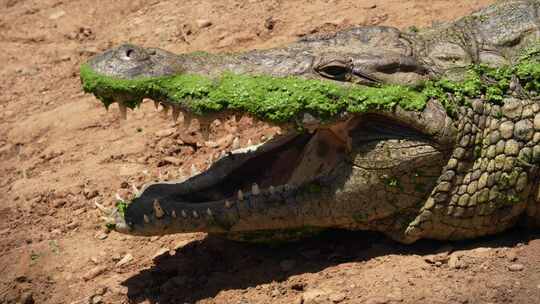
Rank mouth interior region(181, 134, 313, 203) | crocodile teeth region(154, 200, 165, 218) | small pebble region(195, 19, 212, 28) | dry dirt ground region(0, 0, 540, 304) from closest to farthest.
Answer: dry dirt ground region(0, 0, 540, 304) → crocodile teeth region(154, 200, 165, 218) → mouth interior region(181, 134, 313, 203) → small pebble region(195, 19, 212, 28)

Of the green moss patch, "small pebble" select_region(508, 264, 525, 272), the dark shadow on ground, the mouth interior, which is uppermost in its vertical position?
the green moss patch

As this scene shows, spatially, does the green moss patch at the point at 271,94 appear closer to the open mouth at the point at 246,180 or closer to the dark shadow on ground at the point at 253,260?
the open mouth at the point at 246,180

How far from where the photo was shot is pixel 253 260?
4988 mm

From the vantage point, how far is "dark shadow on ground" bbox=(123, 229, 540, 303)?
477 centimetres

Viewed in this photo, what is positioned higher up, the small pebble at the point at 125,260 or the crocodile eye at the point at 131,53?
the crocodile eye at the point at 131,53

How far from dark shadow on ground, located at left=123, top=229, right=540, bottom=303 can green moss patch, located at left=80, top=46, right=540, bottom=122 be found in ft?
2.82

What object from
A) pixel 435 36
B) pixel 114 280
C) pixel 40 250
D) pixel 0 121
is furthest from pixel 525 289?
pixel 0 121

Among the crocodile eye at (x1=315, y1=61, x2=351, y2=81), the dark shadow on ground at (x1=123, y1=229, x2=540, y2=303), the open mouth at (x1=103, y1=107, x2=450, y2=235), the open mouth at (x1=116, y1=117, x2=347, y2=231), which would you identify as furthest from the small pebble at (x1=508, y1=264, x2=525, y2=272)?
the crocodile eye at (x1=315, y1=61, x2=351, y2=81)

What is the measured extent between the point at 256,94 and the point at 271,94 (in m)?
0.08

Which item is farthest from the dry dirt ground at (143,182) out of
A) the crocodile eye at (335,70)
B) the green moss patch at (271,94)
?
the crocodile eye at (335,70)

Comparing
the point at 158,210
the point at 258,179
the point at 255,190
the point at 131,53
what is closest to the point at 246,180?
the point at 258,179

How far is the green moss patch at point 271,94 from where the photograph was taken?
14.6ft

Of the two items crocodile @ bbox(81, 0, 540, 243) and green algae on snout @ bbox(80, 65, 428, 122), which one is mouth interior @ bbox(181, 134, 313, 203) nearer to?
crocodile @ bbox(81, 0, 540, 243)

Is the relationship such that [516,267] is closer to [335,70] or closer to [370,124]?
[370,124]
